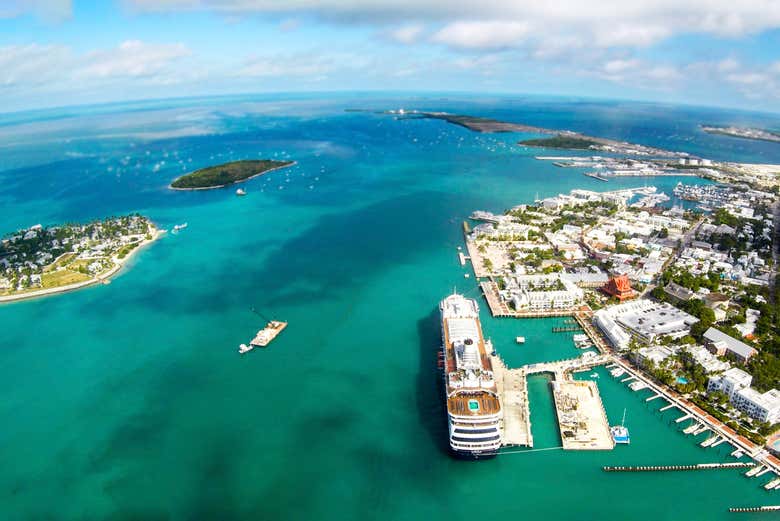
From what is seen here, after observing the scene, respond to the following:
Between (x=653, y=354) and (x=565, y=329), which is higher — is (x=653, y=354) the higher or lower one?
the higher one

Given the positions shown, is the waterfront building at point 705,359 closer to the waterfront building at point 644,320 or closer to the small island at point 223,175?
→ the waterfront building at point 644,320

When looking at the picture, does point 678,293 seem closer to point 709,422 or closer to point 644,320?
point 644,320

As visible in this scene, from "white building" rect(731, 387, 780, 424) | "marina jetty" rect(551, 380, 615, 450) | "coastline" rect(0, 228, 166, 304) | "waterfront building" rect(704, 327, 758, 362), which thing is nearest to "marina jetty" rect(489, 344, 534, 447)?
"marina jetty" rect(551, 380, 615, 450)

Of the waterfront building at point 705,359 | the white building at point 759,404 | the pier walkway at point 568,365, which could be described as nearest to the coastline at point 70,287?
the pier walkway at point 568,365

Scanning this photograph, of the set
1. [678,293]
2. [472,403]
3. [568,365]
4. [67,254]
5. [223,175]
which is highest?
[223,175]

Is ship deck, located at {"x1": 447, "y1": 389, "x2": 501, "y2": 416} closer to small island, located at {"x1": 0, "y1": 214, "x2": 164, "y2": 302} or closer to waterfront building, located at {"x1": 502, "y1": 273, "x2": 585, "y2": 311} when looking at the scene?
waterfront building, located at {"x1": 502, "y1": 273, "x2": 585, "y2": 311}

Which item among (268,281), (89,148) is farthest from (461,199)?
(89,148)

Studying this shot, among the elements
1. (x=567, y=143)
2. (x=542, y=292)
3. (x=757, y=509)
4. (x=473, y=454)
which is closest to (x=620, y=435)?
(x=757, y=509)

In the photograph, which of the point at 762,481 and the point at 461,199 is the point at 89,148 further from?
the point at 762,481
